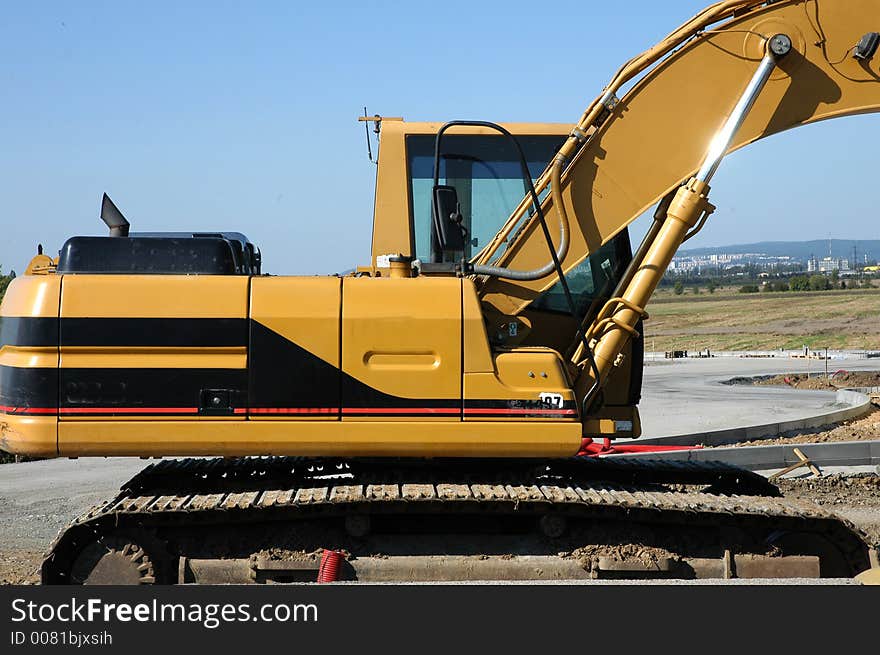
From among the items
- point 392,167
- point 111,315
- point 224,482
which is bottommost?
point 224,482

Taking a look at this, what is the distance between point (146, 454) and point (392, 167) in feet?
8.71

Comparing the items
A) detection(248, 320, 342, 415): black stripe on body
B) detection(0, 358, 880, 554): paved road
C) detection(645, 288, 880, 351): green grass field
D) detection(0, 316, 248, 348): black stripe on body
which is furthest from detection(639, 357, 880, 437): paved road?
detection(0, 316, 248, 348): black stripe on body

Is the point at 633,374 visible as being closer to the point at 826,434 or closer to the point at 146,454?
the point at 146,454

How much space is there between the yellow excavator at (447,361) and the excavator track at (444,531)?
0.06ft

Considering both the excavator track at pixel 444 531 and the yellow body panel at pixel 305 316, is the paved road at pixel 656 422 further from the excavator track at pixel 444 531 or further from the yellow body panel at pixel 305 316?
the yellow body panel at pixel 305 316

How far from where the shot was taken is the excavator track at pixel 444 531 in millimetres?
6355

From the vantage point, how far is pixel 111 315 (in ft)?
20.5

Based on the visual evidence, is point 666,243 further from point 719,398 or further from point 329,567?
point 719,398

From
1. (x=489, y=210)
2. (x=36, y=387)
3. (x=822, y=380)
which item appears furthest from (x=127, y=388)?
(x=822, y=380)

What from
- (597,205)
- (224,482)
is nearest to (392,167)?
(597,205)

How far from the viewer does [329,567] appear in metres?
6.45

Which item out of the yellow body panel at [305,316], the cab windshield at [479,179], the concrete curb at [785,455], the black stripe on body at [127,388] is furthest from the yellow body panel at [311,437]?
the concrete curb at [785,455]

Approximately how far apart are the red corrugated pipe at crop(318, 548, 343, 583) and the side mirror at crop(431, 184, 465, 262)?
2.18 meters

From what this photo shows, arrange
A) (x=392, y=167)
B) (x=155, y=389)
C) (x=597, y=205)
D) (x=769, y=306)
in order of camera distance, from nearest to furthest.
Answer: (x=155, y=389) → (x=597, y=205) → (x=392, y=167) → (x=769, y=306)
